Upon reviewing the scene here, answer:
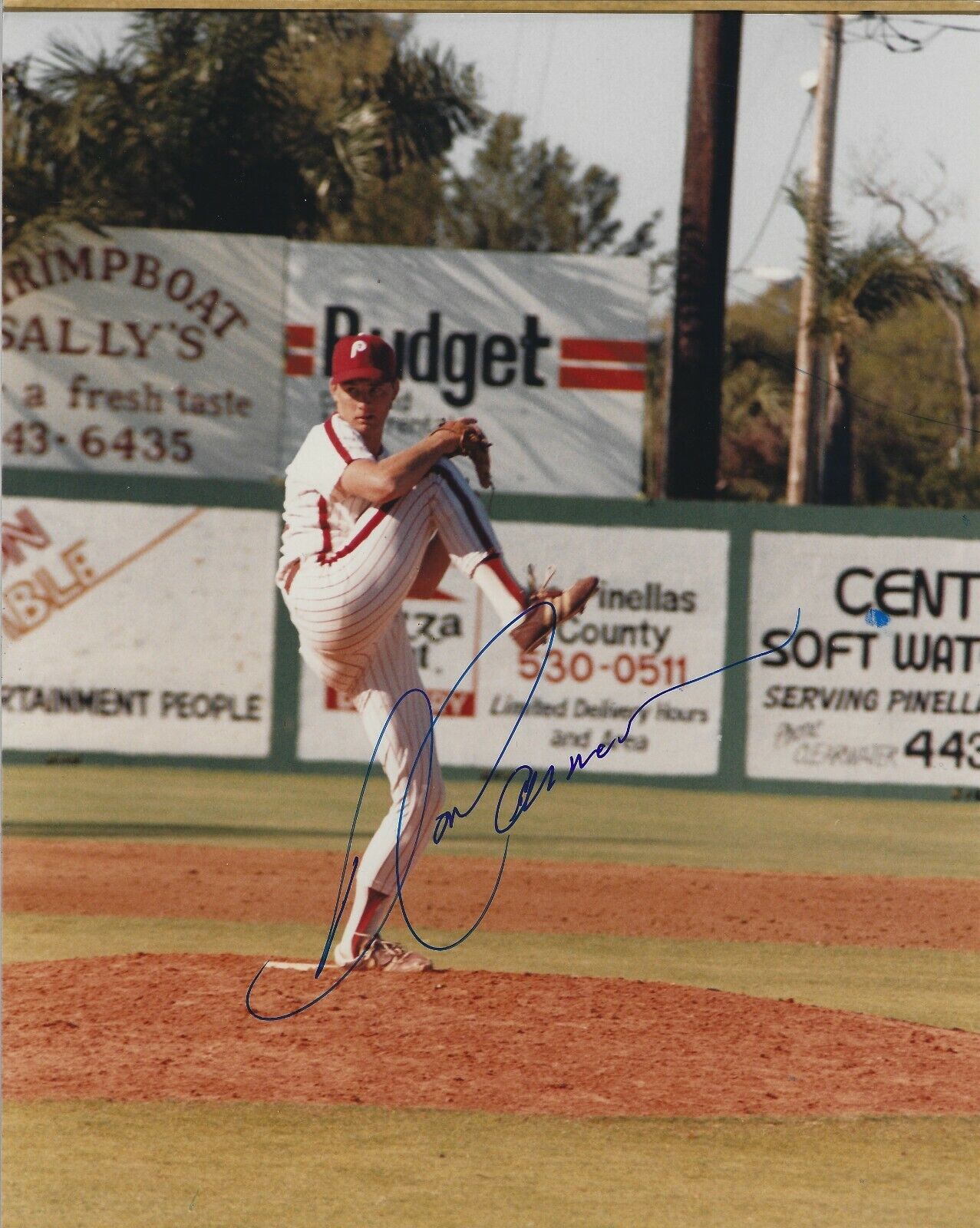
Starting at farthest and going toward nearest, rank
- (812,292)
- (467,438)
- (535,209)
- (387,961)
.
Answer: (535,209) < (812,292) < (387,961) < (467,438)

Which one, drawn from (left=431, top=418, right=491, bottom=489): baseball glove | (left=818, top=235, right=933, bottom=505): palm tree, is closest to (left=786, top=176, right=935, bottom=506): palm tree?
(left=818, top=235, right=933, bottom=505): palm tree

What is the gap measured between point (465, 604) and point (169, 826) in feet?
9.52

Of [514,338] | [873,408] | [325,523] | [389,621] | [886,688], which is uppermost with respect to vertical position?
[873,408]

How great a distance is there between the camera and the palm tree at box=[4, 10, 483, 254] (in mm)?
9266

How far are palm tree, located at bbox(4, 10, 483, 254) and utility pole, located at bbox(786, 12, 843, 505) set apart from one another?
243 centimetres

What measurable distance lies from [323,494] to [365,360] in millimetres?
429

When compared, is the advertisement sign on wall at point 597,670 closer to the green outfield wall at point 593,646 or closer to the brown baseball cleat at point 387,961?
the green outfield wall at point 593,646

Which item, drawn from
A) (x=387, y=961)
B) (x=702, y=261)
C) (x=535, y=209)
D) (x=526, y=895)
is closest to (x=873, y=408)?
(x=535, y=209)

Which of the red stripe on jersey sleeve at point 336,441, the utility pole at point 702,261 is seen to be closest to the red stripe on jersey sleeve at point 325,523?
the red stripe on jersey sleeve at point 336,441

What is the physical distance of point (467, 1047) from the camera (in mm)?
4285

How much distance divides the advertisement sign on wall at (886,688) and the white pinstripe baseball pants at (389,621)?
23.1 feet

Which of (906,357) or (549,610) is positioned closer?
(549,610)

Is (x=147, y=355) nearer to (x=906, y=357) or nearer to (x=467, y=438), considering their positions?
(x=467, y=438)

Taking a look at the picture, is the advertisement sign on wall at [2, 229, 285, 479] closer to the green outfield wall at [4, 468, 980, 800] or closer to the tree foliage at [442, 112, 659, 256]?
the green outfield wall at [4, 468, 980, 800]
